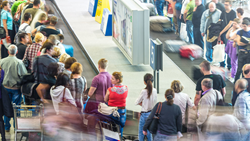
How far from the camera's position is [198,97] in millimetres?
6375

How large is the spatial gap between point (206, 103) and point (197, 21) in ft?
17.1

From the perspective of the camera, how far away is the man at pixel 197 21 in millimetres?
10406

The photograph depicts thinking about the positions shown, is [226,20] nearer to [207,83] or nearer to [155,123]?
[207,83]

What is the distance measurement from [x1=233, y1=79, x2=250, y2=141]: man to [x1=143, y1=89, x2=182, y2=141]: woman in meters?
0.88

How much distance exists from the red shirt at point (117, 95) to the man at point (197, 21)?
5.11 meters

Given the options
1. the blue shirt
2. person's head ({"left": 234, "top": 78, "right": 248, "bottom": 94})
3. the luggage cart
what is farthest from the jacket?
the luggage cart

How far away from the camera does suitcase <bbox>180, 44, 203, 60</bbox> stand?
10.6 metres

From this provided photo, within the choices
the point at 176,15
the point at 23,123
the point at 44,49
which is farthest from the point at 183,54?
the point at 23,123

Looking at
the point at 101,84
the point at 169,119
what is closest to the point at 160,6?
the point at 101,84

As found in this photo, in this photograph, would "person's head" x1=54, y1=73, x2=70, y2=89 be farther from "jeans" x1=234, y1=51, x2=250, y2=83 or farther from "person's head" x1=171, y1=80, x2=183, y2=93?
"jeans" x1=234, y1=51, x2=250, y2=83

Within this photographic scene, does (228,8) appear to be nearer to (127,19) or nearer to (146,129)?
(127,19)

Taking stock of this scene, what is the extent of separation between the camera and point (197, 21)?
1052 cm

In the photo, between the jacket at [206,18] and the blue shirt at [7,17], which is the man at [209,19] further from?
the blue shirt at [7,17]

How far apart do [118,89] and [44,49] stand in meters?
1.86
